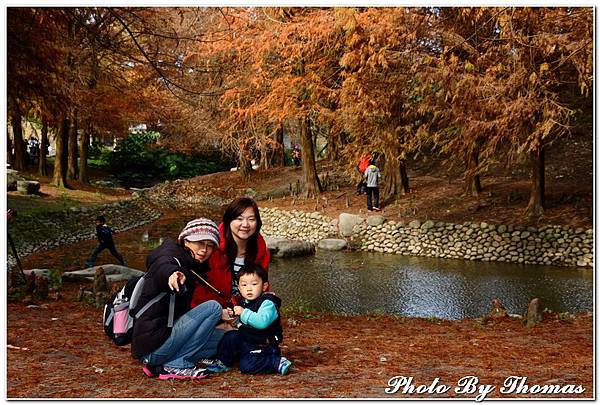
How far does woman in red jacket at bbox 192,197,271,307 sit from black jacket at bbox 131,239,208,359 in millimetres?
278

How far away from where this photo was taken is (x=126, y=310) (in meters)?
3.32

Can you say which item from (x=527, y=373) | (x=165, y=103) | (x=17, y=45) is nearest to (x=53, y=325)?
(x=17, y=45)

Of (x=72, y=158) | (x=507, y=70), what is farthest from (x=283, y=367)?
(x=72, y=158)

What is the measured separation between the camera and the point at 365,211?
1595 centimetres

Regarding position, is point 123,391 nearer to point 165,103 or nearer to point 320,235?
point 320,235

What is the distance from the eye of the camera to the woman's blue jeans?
10.8 ft

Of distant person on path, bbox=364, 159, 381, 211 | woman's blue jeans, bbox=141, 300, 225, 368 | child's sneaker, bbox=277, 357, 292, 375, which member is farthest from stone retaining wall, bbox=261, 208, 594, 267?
woman's blue jeans, bbox=141, 300, 225, 368

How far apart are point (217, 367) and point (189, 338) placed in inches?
11.1

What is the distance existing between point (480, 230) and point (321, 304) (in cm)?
587

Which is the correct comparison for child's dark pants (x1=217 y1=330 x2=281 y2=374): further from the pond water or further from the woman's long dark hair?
the pond water

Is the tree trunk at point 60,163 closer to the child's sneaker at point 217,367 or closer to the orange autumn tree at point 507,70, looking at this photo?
the orange autumn tree at point 507,70

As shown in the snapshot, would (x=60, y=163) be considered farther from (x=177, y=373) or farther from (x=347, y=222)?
(x=177, y=373)

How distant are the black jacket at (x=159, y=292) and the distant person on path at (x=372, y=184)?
12423 mm

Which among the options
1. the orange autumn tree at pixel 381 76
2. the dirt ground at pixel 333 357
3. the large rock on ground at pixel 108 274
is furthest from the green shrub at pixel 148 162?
the dirt ground at pixel 333 357
